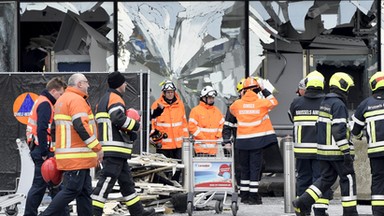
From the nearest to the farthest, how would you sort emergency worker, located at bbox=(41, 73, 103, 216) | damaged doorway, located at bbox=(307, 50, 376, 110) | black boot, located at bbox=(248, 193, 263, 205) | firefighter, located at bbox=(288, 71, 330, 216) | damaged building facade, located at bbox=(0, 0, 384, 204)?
emergency worker, located at bbox=(41, 73, 103, 216) < firefighter, located at bbox=(288, 71, 330, 216) < black boot, located at bbox=(248, 193, 263, 205) < damaged building facade, located at bbox=(0, 0, 384, 204) < damaged doorway, located at bbox=(307, 50, 376, 110)

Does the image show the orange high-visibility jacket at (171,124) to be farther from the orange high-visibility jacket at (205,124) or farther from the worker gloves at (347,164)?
the worker gloves at (347,164)

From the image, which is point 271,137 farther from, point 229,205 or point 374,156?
point 374,156

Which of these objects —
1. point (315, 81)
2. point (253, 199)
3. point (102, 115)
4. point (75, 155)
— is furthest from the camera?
point (253, 199)

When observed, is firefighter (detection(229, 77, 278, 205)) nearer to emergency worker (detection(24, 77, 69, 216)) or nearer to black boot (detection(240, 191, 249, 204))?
black boot (detection(240, 191, 249, 204))

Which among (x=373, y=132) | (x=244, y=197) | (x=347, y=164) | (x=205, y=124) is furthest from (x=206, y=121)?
(x=373, y=132)

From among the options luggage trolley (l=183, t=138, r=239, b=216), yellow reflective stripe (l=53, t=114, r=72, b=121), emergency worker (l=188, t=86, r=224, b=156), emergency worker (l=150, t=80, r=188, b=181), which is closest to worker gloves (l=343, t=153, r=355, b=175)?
luggage trolley (l=183, t=138, r=239, b=216)

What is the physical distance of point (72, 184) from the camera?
11.8m

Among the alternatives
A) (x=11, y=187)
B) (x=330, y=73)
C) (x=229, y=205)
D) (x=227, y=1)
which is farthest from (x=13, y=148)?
(x=330, y=73)

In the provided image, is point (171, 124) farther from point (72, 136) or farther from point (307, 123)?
point (72, 136)

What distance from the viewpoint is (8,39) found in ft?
62.1

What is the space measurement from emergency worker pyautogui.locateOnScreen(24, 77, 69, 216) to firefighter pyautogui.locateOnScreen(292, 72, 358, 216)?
10.8 feet

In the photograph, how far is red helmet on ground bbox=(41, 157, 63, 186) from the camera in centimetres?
1192

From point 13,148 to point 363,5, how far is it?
734cm

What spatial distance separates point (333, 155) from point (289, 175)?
1.57 m
